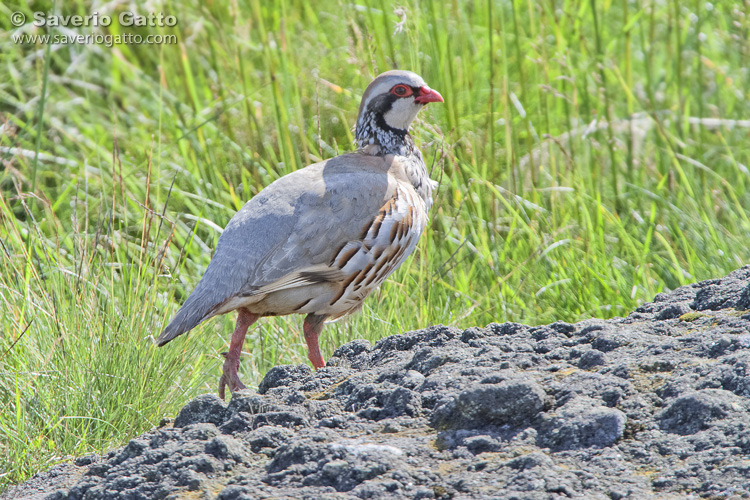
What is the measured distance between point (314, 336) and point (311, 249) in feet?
1.54

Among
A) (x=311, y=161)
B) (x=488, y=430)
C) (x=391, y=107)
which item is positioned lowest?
(x=311, y=161)

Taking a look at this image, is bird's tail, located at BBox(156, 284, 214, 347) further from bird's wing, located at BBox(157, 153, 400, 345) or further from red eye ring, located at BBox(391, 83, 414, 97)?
red eye ring, located at BBox(391, 83, 414, 97)

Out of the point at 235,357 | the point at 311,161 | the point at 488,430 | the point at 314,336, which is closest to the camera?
the point at 488,430

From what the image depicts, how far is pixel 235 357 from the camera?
3973 millimetres

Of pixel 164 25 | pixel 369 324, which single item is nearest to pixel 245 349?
pixel 369 324

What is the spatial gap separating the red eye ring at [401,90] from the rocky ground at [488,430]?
1994 millimetres

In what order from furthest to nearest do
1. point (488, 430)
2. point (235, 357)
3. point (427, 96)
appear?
point (427, 96) → point (235, 357) → point (488, 430)

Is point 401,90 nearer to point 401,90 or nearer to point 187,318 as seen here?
point 401,90

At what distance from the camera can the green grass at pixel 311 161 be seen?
3.51 m

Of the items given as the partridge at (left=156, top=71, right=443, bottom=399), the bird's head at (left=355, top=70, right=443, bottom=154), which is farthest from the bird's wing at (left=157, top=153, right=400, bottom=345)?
the bird's head at (left=355, top=70, right=443, bottom=154)

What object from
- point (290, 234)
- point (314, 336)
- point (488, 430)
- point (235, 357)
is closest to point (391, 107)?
point (290, 234)

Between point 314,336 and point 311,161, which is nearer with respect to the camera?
point 314,336

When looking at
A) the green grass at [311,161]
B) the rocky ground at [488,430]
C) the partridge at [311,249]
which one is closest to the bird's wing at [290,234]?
the partridge at [311,249]

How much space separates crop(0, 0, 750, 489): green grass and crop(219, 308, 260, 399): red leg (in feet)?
0.38
